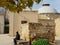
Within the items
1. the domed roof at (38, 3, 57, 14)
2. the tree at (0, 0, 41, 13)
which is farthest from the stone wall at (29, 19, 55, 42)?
the domed roof at (38, 3, 57, 14)

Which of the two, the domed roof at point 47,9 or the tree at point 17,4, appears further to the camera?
the domed roof at point 47,9

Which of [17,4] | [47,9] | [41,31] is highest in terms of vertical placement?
[47,9]

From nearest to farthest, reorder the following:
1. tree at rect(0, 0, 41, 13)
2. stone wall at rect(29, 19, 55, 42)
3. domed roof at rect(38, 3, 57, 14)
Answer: tree at rect(0, 0, 41, 13) < stone wall at rect(29, 19, 55, 42) < domed roof at rect(38, 3, 57, 14)

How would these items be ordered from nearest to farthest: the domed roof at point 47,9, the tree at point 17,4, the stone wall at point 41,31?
the tree at point 17,4 → the stone wall at point 41,31 → the domed roof at point 47,9

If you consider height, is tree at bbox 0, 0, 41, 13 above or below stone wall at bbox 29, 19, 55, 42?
above

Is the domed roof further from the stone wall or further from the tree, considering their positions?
the tree

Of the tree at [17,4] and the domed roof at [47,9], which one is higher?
the domed roof at [47,9]

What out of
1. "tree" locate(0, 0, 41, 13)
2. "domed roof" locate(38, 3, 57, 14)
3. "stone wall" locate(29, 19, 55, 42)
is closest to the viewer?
"tree" locate(0, 0, 41, 13)

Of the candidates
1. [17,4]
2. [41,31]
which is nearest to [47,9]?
[41,31]

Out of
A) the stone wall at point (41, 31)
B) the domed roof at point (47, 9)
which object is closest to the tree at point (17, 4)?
the stone wall at point (41, 31)

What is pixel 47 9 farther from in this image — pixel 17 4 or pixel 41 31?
pixel 17 4

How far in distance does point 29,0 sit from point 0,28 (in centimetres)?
3530

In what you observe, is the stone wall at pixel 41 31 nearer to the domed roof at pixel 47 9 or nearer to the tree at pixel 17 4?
the tree at pixel 17 4

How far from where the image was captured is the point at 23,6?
246 inches
